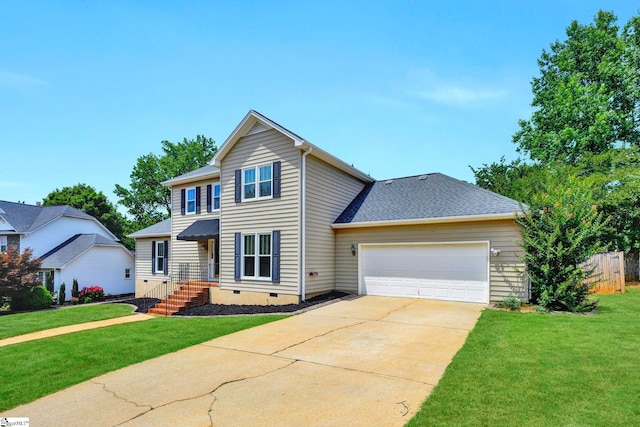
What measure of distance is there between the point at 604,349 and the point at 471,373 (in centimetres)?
308

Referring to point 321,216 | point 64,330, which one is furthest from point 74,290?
point 321,216

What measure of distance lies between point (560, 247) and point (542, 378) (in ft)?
21.5

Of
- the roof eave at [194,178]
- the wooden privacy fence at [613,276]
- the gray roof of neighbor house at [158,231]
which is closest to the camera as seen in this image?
the wooden privacy fence at [613,276]

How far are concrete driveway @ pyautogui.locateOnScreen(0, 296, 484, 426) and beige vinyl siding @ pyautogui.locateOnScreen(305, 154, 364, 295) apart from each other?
4.64 metres

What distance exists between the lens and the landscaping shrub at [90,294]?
2152 centimetres

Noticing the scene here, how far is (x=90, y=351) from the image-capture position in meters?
7.52

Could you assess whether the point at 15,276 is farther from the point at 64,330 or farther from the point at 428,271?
the point at 428,271

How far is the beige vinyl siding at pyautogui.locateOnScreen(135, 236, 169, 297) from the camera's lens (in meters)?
19.8

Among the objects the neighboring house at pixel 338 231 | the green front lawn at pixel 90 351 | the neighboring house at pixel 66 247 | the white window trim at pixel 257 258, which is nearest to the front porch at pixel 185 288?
the neighboring house at pixel 338 231

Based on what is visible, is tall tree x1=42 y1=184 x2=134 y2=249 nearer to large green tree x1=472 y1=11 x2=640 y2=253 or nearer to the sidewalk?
the sidewalk

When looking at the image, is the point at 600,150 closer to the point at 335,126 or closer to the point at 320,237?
the point at 335,126

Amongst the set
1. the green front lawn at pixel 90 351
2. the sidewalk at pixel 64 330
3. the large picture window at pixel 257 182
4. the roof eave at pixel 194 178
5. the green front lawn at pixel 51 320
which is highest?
the roof eave at pixel 194 178

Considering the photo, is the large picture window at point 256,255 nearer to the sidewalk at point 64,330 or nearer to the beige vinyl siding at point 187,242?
the beige vinyl siding at point 187,242

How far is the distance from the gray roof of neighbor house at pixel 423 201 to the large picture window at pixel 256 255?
10.3 ft
